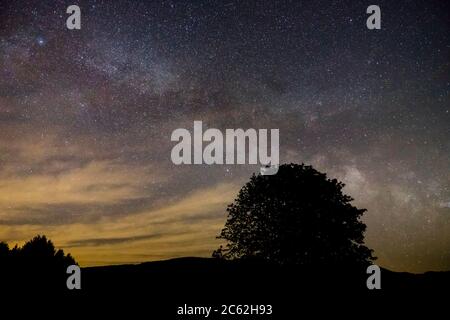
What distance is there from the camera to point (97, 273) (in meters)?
20.1

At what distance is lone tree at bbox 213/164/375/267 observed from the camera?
29.2 m

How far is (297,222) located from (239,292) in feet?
42.2

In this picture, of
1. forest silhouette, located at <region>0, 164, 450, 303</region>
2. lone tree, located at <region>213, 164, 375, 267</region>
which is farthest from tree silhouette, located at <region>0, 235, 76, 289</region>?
lone tree, located at <region>213, 164, 375, 267</region>

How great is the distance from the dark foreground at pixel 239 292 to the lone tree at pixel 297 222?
707cm

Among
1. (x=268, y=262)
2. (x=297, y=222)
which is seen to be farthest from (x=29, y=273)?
(x=297, y=222)

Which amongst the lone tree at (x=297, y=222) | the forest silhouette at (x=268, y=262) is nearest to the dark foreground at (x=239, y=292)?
the forest silhouette at (x=268, y=262)

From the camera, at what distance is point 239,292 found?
17547 mm

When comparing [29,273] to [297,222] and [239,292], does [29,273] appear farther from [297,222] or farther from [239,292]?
[297,222]

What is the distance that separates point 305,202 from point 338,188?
3.25m

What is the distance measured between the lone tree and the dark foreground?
7068mm

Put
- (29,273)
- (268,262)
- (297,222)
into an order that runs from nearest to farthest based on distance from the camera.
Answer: (29,273), (268,262), (297,222)

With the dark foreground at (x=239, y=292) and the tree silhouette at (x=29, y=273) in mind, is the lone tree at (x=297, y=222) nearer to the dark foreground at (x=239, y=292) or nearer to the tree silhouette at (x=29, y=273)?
the dark foreground at (x=239, y=292)
